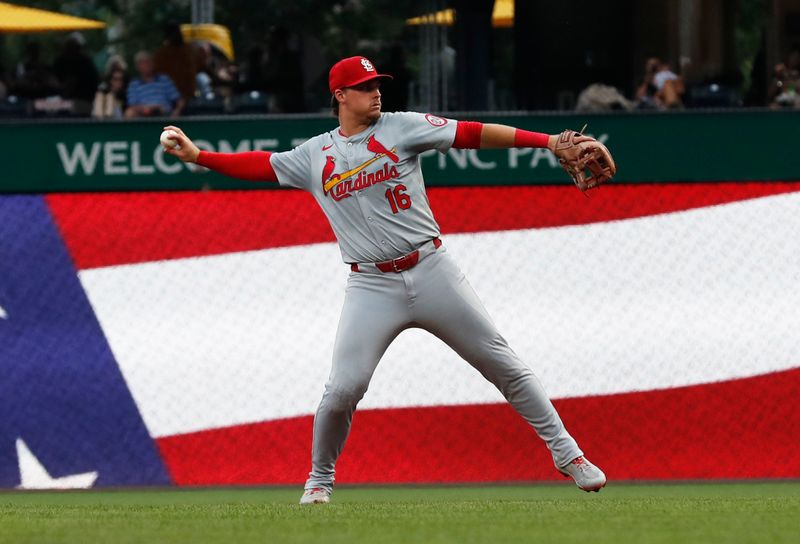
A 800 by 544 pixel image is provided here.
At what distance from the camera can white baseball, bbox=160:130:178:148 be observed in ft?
22.3

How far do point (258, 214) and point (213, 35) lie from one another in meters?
1.92

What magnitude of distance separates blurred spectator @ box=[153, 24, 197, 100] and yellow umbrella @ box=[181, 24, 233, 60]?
0.21ft

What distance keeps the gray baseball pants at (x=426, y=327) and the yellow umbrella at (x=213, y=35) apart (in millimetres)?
4634

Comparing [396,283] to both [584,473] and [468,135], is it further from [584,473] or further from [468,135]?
[584,473]

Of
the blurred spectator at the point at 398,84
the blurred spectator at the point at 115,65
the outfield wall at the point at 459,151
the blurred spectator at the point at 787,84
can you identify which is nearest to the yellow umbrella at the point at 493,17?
the blurred spectator at the point at 398,84

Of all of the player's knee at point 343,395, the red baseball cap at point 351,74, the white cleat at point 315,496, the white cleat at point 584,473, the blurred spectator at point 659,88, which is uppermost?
the red baseball cap at point 351,74

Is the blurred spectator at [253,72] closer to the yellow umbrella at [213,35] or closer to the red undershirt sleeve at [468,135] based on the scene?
the yellow umbrella at [213,35]

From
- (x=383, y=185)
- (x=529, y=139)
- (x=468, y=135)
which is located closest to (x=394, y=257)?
(x=383, y=185)

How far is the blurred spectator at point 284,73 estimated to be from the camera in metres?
11.0

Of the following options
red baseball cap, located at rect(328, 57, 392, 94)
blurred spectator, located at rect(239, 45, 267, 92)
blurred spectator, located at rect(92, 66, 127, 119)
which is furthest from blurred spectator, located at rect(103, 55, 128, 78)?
red baseball cap, located at rect(328, 57, 392, 94)

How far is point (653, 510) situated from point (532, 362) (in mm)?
3144

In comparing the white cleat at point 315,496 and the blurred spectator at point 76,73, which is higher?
the blurred spectator at point 76,73

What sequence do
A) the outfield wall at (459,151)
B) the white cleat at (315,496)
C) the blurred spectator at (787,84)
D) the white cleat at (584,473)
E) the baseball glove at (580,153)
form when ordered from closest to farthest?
the baseball glove at (580,153), the white cleat at (584,473), the white cleat at (315,496), the outfield wall at (459,151), the blurred spectator at (787,84)

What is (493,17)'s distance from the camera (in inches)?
439
